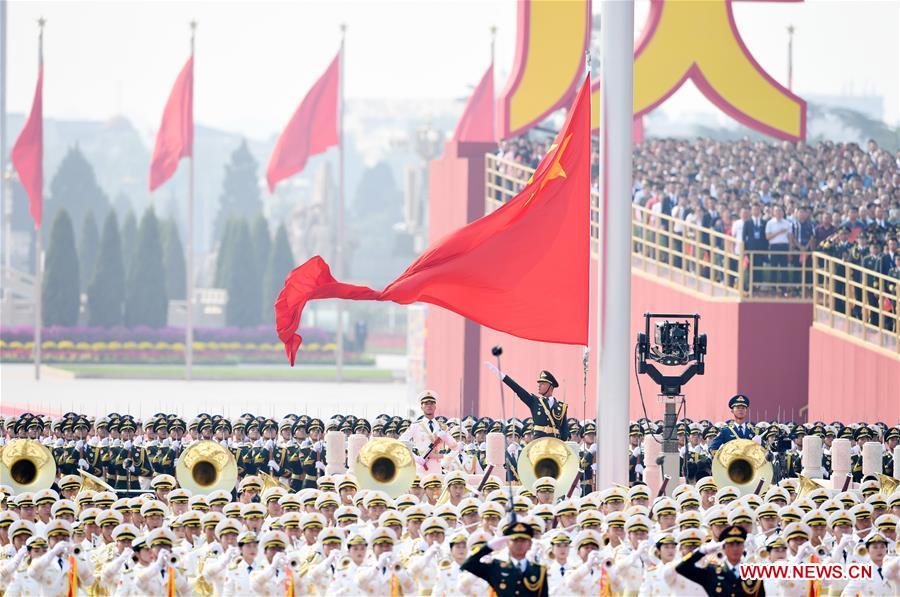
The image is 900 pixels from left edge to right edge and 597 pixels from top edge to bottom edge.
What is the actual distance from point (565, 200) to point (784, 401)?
11.5 meters

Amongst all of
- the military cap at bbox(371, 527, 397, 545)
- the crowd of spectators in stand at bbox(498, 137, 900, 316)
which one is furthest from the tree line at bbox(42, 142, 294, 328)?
the military cap at bbox(371, 527, 397, 545)

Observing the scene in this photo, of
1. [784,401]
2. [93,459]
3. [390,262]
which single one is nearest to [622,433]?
[93,459]

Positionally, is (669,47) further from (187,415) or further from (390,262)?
(390,262)

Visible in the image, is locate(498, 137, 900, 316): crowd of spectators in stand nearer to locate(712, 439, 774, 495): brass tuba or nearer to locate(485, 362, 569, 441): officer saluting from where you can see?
locate(485, 362, 569, 441): officer saluting

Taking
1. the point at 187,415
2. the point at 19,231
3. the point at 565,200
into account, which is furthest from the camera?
the point at 19,231

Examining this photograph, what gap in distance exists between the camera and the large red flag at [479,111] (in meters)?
43.4

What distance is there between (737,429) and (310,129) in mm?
25056

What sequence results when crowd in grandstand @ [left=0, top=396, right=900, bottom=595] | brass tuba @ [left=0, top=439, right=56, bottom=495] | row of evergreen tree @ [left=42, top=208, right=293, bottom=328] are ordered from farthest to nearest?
row of evergreen tree @ [left=42, top=208, right=293, bottom=328], brass tuba @ [left=0, top=439, right=56, bottom=495], crowd in grandstand @ [left=0, top=396, right=900, bottom=595]

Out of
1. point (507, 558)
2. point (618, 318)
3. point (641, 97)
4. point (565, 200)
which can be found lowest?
point (507, 558)

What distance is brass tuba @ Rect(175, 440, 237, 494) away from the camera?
59.8 ft

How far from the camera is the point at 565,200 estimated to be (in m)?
17.8

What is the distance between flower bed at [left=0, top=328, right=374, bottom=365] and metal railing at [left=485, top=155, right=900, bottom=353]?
116 feet

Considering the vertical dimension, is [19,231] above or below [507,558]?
above

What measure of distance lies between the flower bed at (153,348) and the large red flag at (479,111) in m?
23.3
